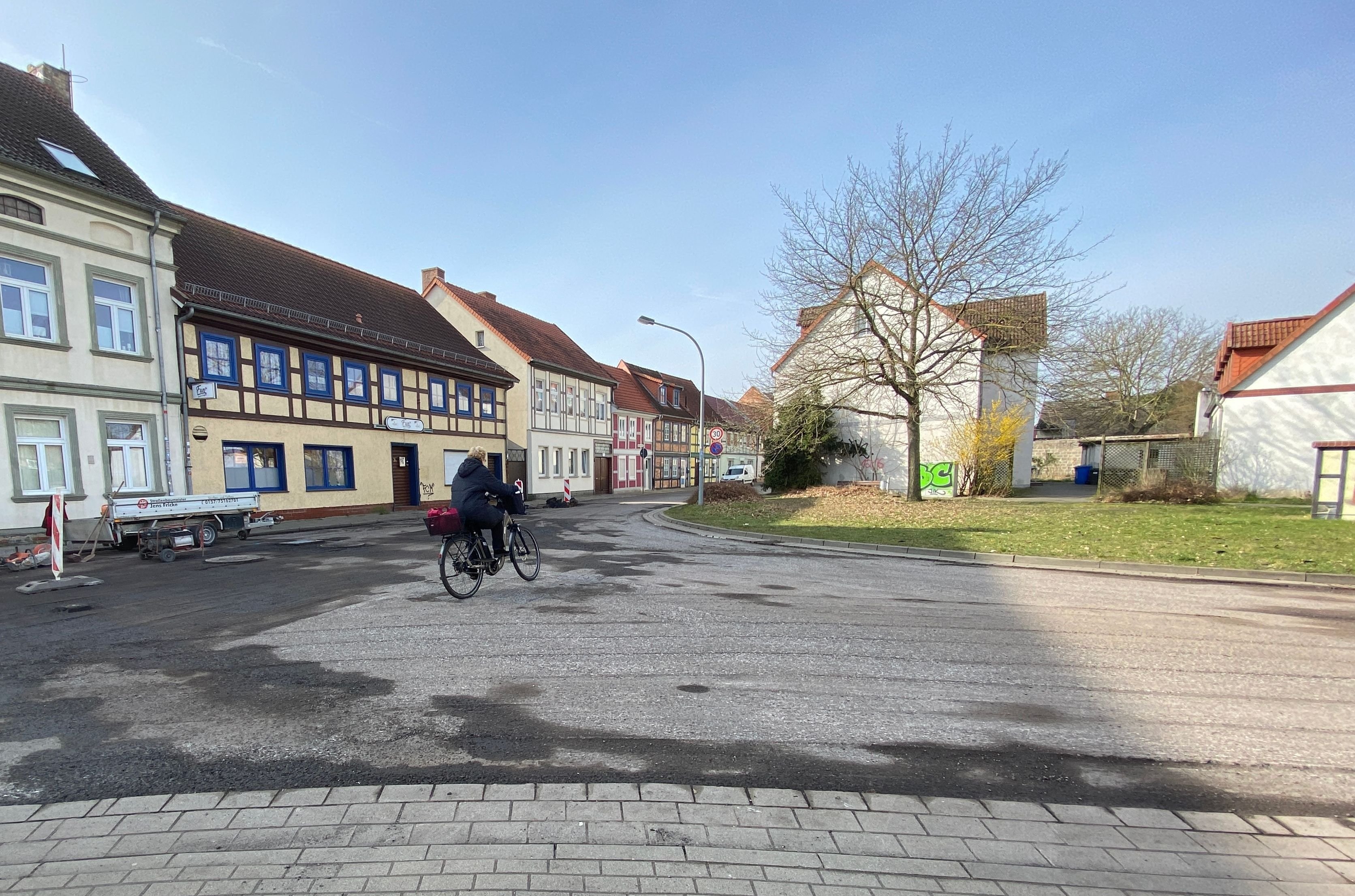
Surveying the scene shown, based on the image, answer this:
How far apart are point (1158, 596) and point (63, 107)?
26.1 m

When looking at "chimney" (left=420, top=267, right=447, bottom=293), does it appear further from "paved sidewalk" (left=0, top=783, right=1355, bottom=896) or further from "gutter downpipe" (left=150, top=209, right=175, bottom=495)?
"paved sidewalk" (left=0, top=783, right=1355, bottom=896)

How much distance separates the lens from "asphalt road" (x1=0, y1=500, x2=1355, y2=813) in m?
3.10

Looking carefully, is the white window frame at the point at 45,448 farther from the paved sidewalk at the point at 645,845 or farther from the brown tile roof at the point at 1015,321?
the brown tile roof at the point at 1015,321

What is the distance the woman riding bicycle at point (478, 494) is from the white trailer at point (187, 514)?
7183 millimetres

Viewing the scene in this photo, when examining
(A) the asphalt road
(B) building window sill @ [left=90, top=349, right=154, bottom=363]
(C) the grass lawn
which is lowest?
(C) the grass lawn

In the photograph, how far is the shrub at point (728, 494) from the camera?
883 inches

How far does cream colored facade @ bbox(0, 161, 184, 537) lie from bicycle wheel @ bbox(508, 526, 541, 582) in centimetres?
1125

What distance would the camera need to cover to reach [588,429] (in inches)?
1326

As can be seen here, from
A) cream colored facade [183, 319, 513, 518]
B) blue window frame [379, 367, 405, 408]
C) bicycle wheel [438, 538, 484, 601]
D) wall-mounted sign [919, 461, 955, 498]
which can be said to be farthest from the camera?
wall-mounted sign [919, 461, 955, 498]

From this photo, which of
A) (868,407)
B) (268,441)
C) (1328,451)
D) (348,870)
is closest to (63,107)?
(268,441)

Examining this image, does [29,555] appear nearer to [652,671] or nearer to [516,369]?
[652,671]

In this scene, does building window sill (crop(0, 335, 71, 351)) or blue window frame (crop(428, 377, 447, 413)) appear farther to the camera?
blue window frame (crop(428, 377, 447, 413))

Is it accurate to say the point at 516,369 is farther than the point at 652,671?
Yes

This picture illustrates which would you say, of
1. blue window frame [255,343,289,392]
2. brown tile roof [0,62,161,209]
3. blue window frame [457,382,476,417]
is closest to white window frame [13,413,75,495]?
blue window frame [255,343,289,392]
